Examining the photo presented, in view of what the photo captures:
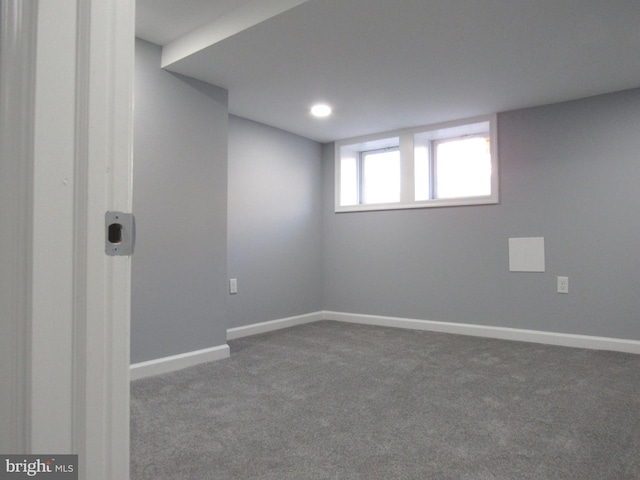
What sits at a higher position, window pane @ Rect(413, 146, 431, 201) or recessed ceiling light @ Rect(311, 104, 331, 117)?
recessed ceiling light @ Rect(311, 104, 331, 117)

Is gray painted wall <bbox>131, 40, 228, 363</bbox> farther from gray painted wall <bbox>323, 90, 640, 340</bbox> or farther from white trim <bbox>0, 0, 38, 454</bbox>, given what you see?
white trim <bbox>0, 0, 38, 454</bbox>

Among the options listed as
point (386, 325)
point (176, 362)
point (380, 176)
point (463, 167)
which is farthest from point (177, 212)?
point (463, 167)

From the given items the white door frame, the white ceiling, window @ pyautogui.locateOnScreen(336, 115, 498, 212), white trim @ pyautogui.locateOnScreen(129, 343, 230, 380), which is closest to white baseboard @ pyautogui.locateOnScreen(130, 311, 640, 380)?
white trim @ pyautogui.locateOnScreen(129, 343, 230, 380)

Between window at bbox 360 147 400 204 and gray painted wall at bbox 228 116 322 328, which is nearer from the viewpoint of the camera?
gray painted wall at bbox 228 116 322 328

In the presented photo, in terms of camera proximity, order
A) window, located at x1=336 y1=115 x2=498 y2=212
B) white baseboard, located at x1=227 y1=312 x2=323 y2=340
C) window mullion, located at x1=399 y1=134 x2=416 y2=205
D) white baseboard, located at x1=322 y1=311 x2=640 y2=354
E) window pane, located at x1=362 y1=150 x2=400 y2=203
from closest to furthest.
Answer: white baseboard, located at x1=322 y1=311 x2=640 y2=354, white baseboard, located at x1=227 y1=312 x2=323 y2=340, window, located at x1=336 y1=115 x2=498 y2=212, window mullion, located at x1=399 y1=134 x2=416 y2=205, window pane, located at x1=362 y1=150 x2=400 y2=203

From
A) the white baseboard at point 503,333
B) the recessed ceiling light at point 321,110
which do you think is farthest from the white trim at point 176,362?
the recessed ceiling light at point 321,110

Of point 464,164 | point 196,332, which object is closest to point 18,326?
point 196,332

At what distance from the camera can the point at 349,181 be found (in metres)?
4.38

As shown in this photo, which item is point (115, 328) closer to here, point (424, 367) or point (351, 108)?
point (424, 367)

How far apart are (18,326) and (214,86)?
102 inches

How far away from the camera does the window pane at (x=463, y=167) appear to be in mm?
3637

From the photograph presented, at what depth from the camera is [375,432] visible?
1.62 m

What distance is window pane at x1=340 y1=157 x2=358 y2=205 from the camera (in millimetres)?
4301

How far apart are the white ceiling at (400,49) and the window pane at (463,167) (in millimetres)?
515
